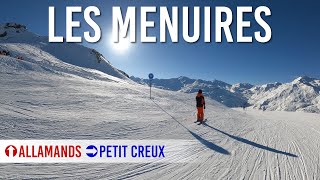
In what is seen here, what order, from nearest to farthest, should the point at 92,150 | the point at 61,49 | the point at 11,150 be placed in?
1. the point at 11,150
2. the point at 92,150
3. the point at 61,49

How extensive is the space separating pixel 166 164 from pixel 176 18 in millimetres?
15811

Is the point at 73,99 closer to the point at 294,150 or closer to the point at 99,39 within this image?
the point at 99,39

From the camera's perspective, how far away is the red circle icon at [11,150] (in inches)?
331

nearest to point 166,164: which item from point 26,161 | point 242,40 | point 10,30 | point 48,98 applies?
point 26,161

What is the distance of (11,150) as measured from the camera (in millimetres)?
8625

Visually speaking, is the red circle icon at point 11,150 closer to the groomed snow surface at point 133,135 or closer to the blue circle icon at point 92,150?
the groomed snow surface at point 133,135

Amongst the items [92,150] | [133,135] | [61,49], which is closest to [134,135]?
[133,135]

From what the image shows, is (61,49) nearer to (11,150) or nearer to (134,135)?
(134,135)

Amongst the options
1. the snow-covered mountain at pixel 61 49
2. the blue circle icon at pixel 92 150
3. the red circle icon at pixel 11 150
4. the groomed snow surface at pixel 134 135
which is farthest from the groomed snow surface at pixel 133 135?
the snow-covered mountain at pixel 61 49

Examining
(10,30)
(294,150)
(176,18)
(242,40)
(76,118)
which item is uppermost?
(10,30)

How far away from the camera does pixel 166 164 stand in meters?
8.75

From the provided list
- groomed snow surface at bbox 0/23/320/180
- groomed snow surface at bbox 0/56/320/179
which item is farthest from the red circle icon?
groomed snow surface at bbox 0/56/320/179

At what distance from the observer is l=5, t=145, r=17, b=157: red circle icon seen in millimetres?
8398

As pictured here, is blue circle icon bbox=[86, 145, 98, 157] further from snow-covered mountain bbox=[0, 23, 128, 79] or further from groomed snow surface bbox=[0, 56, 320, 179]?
snow-covered mountain bbox=[0, 23, 128, 79]
